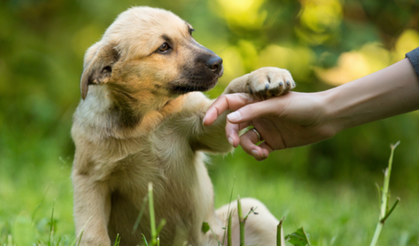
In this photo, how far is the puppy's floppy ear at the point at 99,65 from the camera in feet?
9.92

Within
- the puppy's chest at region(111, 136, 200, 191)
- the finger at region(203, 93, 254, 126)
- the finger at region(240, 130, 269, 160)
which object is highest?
the finger at region(203, 93, 254, 126)

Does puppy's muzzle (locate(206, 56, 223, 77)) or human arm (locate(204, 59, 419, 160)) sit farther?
puppy's muzzle (locate(206, 56, 223, 77))

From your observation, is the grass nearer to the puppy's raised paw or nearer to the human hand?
the human hand

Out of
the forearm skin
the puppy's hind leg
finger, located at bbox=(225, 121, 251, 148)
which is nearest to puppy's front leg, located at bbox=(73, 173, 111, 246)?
the puppy's hind leg

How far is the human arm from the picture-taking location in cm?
247

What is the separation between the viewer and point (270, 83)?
2.45m

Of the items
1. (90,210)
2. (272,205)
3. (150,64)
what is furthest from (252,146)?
(272,205)

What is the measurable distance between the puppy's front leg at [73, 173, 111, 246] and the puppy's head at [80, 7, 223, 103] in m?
0.73

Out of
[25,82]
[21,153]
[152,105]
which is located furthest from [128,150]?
[25,82]

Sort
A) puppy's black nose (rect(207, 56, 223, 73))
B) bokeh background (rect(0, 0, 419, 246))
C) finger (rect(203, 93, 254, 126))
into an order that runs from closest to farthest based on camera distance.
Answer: finger (rect(203, 93, 254, 126)) < puppy's black nose (rect(207, 56, 223, 73)) < bokeh background (rect(0, 0, 419, 246))

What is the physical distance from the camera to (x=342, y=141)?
6672 millimetres

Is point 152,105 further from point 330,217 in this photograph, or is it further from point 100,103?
point 330,217

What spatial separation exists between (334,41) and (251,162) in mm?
2362

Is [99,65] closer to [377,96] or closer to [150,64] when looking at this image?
[150,64]
